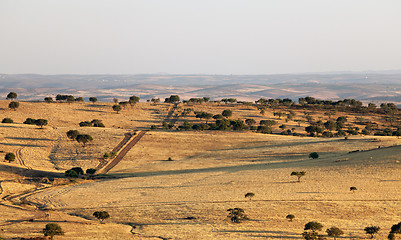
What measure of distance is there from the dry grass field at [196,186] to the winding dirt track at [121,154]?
159cm

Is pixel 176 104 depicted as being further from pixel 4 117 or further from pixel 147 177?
pixel 147 177

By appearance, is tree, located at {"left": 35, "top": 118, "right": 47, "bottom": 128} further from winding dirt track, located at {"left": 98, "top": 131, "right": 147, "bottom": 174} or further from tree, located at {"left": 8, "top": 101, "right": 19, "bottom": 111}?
tree, located at {"left": 8, "top": 101, "right": 19, "bottom": 111}

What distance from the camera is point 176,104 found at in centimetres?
17425

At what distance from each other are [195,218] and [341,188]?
2188cm

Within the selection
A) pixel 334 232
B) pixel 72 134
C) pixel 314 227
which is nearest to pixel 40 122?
pixel 72 134

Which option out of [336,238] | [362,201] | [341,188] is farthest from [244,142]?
[336,238]

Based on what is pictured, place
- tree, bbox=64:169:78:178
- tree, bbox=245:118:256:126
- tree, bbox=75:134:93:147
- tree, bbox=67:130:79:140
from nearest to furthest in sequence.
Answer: tree, bbox=64:169:78:178
tree, bbox=75:134:93:147
tree, bbox=67:130:79:140
tree, bbox=245:118:256:126

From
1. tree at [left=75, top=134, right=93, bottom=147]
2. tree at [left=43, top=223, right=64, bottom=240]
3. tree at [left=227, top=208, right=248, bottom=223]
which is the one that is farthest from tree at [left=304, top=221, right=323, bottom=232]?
tree at [left=75, top=134, right=93, bottom=147]

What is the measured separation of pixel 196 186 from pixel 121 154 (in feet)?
124

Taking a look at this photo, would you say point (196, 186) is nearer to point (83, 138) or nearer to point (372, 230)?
point (372, 230)

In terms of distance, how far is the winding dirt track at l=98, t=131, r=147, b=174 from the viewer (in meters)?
84.6

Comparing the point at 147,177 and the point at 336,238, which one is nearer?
the point at 336,238

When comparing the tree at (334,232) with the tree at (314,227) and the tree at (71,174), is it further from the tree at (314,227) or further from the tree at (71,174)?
the tree at (71,174)

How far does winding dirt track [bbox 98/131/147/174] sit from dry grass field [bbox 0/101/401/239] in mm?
1594
